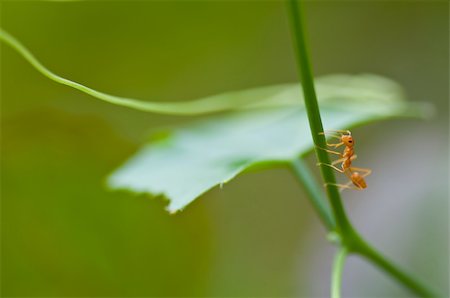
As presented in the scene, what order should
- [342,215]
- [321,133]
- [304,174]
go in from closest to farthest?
[321,133] → [342,215] → [304,174]

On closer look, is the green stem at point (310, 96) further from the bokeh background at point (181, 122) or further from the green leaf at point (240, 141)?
the bokeh background at point (181, 122)

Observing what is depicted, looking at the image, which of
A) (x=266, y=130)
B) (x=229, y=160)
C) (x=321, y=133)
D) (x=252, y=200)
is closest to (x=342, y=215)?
(x=321, y=133)

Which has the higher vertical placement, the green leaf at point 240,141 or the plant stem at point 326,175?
the green leaf at point 240,141

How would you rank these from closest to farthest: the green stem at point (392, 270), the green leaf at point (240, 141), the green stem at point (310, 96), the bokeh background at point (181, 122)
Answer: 1. the green stem at point (310, 96)
2. the green stem at point (392, 270)
3. the green leaf at point (240, 141)
4. the bokeh background at point (181, 122)

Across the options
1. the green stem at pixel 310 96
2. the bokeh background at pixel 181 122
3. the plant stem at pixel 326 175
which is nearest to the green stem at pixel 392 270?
the plant stem at pixel 326 175

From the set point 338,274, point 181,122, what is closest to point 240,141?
point 338,274

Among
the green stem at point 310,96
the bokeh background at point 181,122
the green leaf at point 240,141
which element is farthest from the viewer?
the bokeh background at point 181,122

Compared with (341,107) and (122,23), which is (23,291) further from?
(122,23)

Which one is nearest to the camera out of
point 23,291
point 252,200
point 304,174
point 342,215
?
point 342,215
